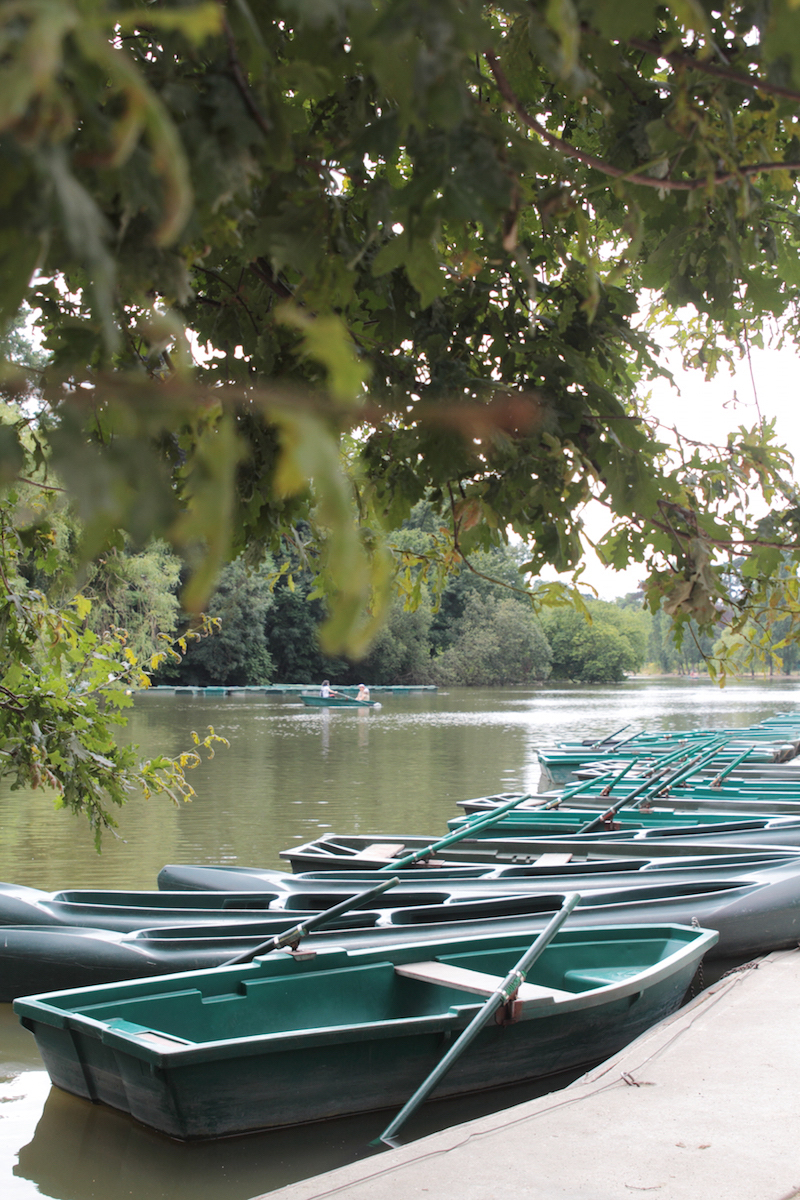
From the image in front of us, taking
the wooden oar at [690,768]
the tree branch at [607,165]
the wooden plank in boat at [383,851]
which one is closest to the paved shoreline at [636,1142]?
the tree branch at [607,165]

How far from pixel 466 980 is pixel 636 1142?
59.8 inches

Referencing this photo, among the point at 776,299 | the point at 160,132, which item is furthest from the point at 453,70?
the point at 776,299

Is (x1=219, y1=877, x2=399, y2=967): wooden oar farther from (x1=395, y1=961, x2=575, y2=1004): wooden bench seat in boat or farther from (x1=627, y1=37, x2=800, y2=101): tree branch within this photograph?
(x1=627, y1=37, x2=800, y2=101): tree branch

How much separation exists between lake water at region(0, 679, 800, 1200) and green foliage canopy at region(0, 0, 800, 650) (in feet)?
9.19

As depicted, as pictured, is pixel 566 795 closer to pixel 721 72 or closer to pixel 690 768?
pixel 690 768

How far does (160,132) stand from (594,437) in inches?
61.1

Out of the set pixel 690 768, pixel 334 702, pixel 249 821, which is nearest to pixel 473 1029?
pixel 690 768

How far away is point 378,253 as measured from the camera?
167 centimetres

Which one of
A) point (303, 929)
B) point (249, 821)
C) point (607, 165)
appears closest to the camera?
point (607, 165)

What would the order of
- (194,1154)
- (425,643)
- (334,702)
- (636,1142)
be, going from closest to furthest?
(636,1142) < (194,1154) < (334,702) < (425,643)

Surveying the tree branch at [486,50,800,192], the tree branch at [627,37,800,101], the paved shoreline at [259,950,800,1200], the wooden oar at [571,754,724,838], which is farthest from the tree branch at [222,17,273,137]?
the wooden oar at [571,754,724,838]

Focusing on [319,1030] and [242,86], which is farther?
[319,1030]

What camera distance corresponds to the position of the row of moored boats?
4180 millimetres

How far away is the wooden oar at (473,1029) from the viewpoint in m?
3.77
